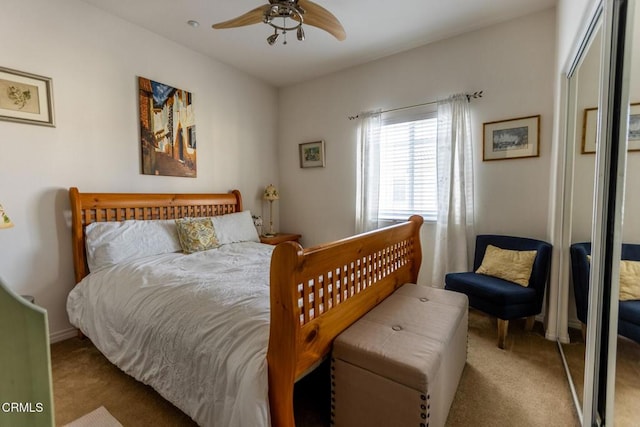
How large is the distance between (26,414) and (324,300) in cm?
111

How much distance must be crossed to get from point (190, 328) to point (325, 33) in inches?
113

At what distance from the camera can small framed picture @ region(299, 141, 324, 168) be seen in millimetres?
3961

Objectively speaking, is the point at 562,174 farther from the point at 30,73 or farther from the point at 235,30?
the point at 30,73

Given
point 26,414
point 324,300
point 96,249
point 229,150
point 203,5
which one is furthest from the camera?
point 229,150


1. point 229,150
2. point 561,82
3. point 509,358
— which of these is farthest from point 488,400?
point 229,150

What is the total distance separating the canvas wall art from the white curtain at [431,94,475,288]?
2.69 m

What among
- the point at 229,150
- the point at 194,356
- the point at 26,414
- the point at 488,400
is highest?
the point at 229,150

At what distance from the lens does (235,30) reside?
2.84 meters

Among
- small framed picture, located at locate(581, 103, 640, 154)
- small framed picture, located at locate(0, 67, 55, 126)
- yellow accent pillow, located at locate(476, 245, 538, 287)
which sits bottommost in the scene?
yellow accent pillow, located at locate(476, 245, 538, 287)

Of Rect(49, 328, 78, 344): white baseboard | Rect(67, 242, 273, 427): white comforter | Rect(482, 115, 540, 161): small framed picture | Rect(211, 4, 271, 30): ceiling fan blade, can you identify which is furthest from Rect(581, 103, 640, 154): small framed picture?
Rect(49, 328, 78, 344): white baseboard

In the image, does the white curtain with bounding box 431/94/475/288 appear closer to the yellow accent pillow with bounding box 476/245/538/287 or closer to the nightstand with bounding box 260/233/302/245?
the yellow accent pillow with bounding box 476/245/538/287

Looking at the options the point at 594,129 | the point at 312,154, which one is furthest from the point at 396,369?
the point at 312,154

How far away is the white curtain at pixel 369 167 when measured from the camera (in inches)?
137

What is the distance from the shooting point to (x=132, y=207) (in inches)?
107
